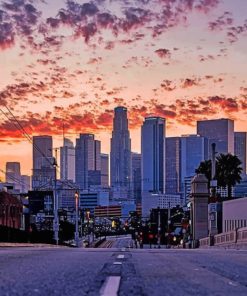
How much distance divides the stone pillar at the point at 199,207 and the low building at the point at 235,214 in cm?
283

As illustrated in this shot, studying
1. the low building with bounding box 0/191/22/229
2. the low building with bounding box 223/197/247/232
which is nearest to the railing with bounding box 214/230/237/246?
the low building with bounding box 223/197/247/232

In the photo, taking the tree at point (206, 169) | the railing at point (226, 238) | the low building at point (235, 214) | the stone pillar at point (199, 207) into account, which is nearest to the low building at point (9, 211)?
the tree at point (206, 169)

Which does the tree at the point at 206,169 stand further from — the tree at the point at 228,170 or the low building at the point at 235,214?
the low building at the point at 235,214

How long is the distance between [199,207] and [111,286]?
73019 millimetres

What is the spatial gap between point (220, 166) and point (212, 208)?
2549cm

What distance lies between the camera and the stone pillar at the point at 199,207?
79.5 metres

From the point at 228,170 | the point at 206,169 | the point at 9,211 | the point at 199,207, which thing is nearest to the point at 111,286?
the point at 199,207

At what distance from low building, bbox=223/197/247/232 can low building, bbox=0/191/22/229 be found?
37851 mm

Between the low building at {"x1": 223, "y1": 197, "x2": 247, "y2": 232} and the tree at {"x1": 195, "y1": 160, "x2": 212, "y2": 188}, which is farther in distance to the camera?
the tree at {"x1": 195, "y1": 160, "x2": 212, "y2": 188}

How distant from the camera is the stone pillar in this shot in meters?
79.5

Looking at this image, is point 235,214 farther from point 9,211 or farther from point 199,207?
point 9,211

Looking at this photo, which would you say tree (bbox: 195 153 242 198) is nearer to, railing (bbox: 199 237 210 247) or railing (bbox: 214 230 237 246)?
railing (bbox: 199 237 210 247)

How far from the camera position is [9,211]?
365 feet

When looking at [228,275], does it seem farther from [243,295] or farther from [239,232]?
[239,232]
